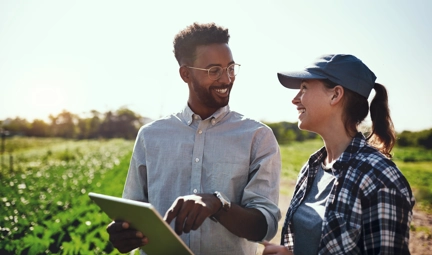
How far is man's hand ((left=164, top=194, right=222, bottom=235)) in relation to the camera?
188 centimetres

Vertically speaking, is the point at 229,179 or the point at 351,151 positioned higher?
the point at 351,151

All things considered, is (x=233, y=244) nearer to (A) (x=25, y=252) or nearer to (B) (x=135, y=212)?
(B) (x=135, y=212)

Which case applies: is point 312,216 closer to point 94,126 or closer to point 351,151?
point 351,151

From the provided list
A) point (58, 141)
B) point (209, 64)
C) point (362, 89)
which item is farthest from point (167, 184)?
point (58, 141)

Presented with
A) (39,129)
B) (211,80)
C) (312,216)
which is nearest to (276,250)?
(312,216)

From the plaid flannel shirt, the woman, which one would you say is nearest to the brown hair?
the woman

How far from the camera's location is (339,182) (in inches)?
83.3

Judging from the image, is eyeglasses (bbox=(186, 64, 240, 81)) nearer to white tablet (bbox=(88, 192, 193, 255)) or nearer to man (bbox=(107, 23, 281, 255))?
man (bbox=(107, 23, 281, 255))

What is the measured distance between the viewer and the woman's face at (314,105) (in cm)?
234

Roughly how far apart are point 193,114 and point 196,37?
495 mm

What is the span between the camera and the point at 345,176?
2096 millimetres

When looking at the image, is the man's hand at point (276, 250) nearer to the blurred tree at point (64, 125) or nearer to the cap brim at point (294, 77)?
the cap brim at point (294, 77)

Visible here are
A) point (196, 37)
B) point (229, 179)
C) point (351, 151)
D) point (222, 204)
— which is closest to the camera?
point (222, 204)

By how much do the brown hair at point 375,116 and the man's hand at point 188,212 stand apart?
2.99 ft
